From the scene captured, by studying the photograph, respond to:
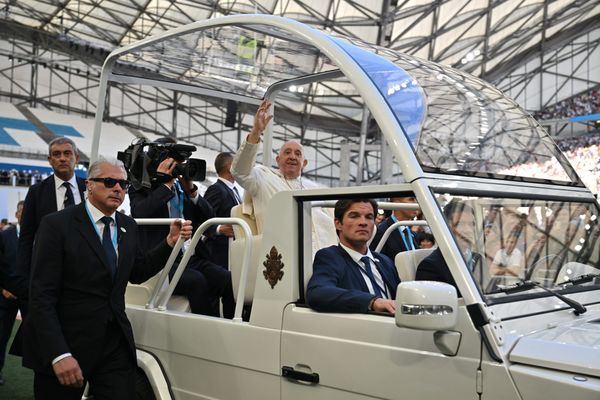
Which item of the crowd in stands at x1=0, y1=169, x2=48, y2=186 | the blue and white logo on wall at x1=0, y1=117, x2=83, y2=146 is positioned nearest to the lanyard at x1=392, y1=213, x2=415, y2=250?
the crowd in stands at x1=0, y1=169, x2=48, y2=186

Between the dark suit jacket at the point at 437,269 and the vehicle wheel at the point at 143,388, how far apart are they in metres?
1.79

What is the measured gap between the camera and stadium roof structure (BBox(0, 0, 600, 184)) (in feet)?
79.8

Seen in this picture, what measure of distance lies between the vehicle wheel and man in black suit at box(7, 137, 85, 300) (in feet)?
5.18

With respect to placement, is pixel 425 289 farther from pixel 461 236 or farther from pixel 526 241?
pixel 526 241

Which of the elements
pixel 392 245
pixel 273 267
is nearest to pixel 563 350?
pixel 273 267

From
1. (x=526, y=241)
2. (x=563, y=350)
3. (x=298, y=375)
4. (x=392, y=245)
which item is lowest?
(x=298, y=375)

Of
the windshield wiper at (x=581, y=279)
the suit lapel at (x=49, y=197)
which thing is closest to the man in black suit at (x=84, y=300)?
the suit lapel at (x=49, y=197)

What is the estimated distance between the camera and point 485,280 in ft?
8.80

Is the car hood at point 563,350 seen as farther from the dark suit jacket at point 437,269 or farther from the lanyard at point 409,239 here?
the lanyard at point 409,239

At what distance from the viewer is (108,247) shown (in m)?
3.59

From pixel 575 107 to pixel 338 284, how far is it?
33480 mm

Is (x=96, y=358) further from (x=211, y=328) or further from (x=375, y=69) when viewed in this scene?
(x=375, y=69)

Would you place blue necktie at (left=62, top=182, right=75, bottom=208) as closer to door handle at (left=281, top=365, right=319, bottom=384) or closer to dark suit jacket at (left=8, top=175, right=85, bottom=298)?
dark suit jacket at (left=8, top=175, right=85, bottom=298)

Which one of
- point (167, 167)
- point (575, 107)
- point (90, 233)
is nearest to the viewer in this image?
point (90, 233)
